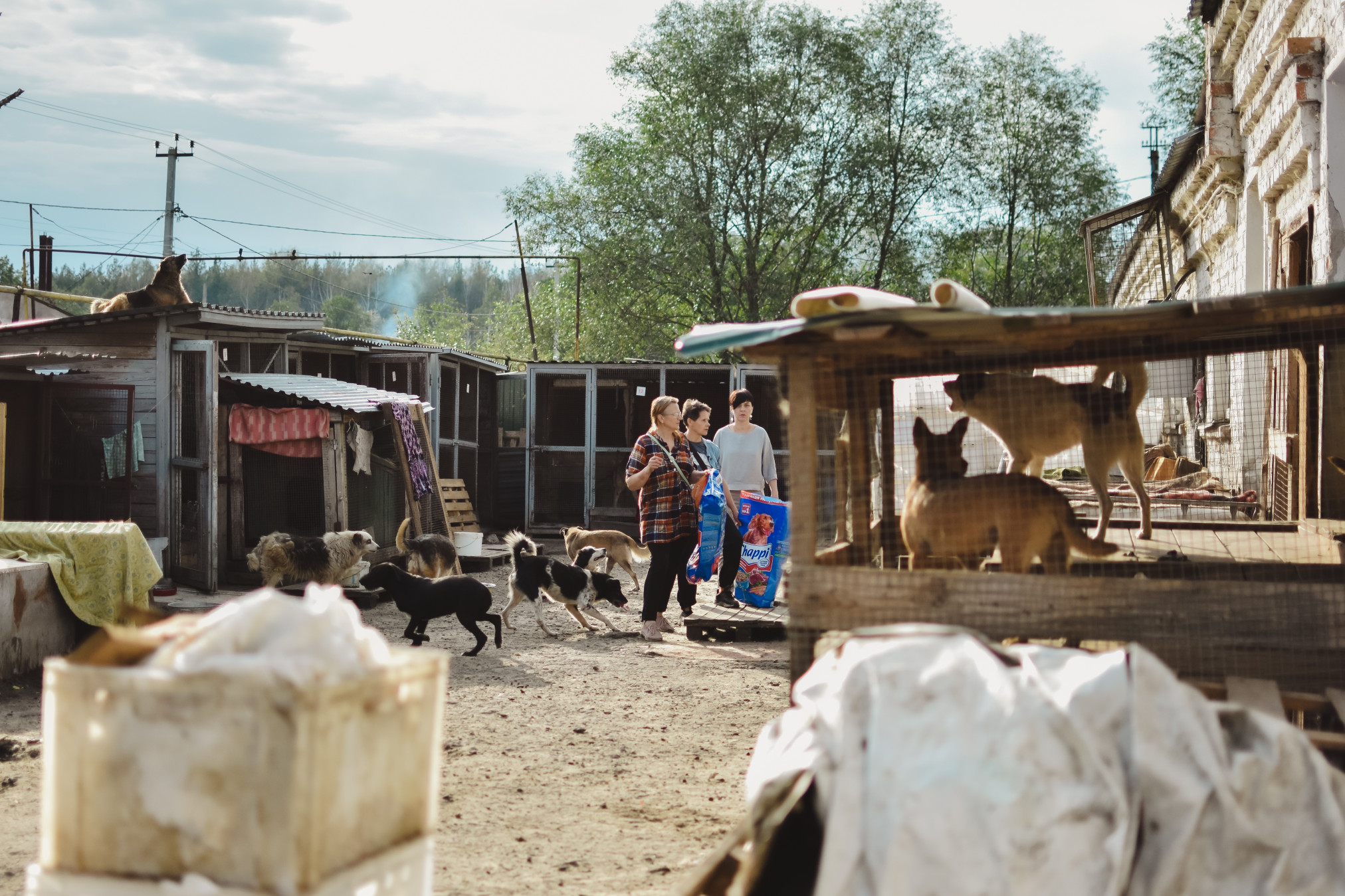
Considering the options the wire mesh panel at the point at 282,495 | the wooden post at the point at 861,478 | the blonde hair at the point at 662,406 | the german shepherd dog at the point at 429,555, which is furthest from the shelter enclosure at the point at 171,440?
the wooden post at the point at 861,478

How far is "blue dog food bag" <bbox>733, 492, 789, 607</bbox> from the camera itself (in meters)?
8.46

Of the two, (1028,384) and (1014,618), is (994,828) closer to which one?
(1014,618)

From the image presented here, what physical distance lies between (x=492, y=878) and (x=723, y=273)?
24.3 meters

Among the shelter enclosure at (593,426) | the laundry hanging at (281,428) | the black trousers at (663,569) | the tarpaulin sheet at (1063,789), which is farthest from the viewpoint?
the shelter enclosure at (593,426)

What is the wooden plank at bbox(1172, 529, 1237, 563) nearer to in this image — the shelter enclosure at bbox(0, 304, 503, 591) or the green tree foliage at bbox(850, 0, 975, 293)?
the shelter enclosure at bbox(0, 304, 503, 591)

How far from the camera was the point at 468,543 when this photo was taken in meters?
13.2

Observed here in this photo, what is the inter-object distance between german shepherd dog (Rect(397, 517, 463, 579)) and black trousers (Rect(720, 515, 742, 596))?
2.77 metres

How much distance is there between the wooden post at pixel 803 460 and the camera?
3568mm

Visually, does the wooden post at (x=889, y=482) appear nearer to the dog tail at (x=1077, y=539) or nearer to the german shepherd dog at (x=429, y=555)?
the dog tail at (x=1077, y=539)

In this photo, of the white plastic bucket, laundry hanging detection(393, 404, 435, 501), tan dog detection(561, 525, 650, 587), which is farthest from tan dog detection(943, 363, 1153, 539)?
the white plastic bucket

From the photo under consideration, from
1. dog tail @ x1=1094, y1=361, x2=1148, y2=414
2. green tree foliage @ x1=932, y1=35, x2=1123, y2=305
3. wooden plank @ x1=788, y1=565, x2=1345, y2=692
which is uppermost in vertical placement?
green tree foliage @ x1=932, y1=35, x2=1123, y2=305

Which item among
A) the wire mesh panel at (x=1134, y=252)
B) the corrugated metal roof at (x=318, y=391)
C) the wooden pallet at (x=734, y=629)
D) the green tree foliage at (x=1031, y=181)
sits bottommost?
the wooden pallet at (x=734, y=629)

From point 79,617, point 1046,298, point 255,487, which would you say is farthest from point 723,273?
point 79,617

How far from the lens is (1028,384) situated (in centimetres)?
440
